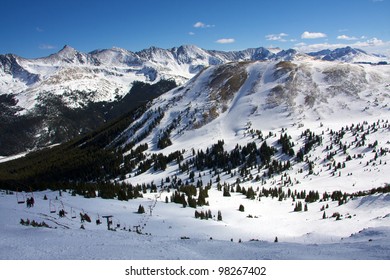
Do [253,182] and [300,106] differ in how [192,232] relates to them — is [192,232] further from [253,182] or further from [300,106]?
[300,106]

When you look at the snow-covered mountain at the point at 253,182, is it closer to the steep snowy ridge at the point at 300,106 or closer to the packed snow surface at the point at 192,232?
the packed snow surface at the point at 192,232

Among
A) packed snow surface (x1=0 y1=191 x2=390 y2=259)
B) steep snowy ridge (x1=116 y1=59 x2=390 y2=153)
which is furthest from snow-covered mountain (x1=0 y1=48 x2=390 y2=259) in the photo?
steep snowy ridge (x1=116 y1=59 x2=390 y2=153)

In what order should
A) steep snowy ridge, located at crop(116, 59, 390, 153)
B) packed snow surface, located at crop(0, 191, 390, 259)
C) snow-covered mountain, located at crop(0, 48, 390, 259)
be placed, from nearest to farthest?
packed snow surface, located at crop(0, 191, 390, 259) < snow-covered mountain, located at crop(0, 48, 390, 259) < steep snowy ridge, located at crop(116, 59, 390, 153)

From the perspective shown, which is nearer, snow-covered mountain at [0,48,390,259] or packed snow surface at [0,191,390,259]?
packed snow surface at [0,191,390,259]

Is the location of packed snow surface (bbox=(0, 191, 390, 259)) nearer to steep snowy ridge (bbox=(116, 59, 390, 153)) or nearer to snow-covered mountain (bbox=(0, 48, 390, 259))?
snow-covered mountain (bbox=(0, 48, 390, 259))

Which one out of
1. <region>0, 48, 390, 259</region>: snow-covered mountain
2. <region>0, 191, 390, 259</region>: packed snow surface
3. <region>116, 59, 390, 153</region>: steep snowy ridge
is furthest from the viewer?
<region>116, 59, 390, 153</region>: steep snowy ridge

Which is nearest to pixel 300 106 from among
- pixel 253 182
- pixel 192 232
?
pixel 253 182

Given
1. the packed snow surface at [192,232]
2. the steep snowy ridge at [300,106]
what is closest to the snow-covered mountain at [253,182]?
the packed snow surface at [192,232]

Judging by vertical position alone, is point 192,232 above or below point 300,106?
below

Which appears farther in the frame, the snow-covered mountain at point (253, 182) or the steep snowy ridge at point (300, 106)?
the steep snowy ridge at point (300, 106)

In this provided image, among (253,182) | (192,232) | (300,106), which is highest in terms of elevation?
(300,106)

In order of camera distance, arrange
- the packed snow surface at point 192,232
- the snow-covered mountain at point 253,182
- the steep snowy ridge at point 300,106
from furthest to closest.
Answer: the steep snowy ridge at point 300,106
the snow-covered mountain at point 253,182
the packed snow surface at point 192,232

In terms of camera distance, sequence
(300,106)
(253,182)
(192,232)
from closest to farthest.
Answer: (192,232)
(253,182)
(300,106)
